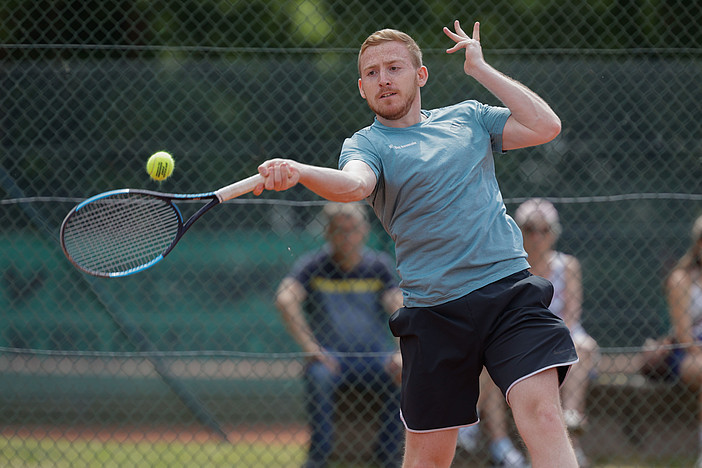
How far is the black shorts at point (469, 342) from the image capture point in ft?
8.40

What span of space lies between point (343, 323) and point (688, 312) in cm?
183

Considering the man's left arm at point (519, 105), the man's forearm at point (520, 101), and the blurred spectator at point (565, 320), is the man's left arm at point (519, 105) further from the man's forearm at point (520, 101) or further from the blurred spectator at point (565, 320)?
the blurred spectator at point (565, 320)

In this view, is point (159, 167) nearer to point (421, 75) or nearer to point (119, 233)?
point (119, 233)

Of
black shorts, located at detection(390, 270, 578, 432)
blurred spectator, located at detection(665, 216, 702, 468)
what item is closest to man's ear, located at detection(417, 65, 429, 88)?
black shorts, located at detection(390, 270, 578, 432)

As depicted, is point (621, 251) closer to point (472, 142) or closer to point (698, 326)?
point (698, 326)

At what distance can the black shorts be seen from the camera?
2560mm

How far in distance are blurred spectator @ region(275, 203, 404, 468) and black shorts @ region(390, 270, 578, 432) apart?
5.40 feet

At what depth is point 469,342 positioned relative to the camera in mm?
2627

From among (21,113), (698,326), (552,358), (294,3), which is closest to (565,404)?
(698,326)

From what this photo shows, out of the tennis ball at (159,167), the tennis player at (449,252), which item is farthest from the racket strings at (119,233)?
the tennis player at (449,252)

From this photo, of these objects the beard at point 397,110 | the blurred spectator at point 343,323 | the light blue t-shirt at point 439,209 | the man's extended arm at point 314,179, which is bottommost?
the blurred spectator at point 343,323

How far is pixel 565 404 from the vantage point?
4574mm

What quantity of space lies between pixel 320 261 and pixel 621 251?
163cm

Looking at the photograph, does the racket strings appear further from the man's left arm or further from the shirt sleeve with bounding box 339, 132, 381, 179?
the man's left arm
